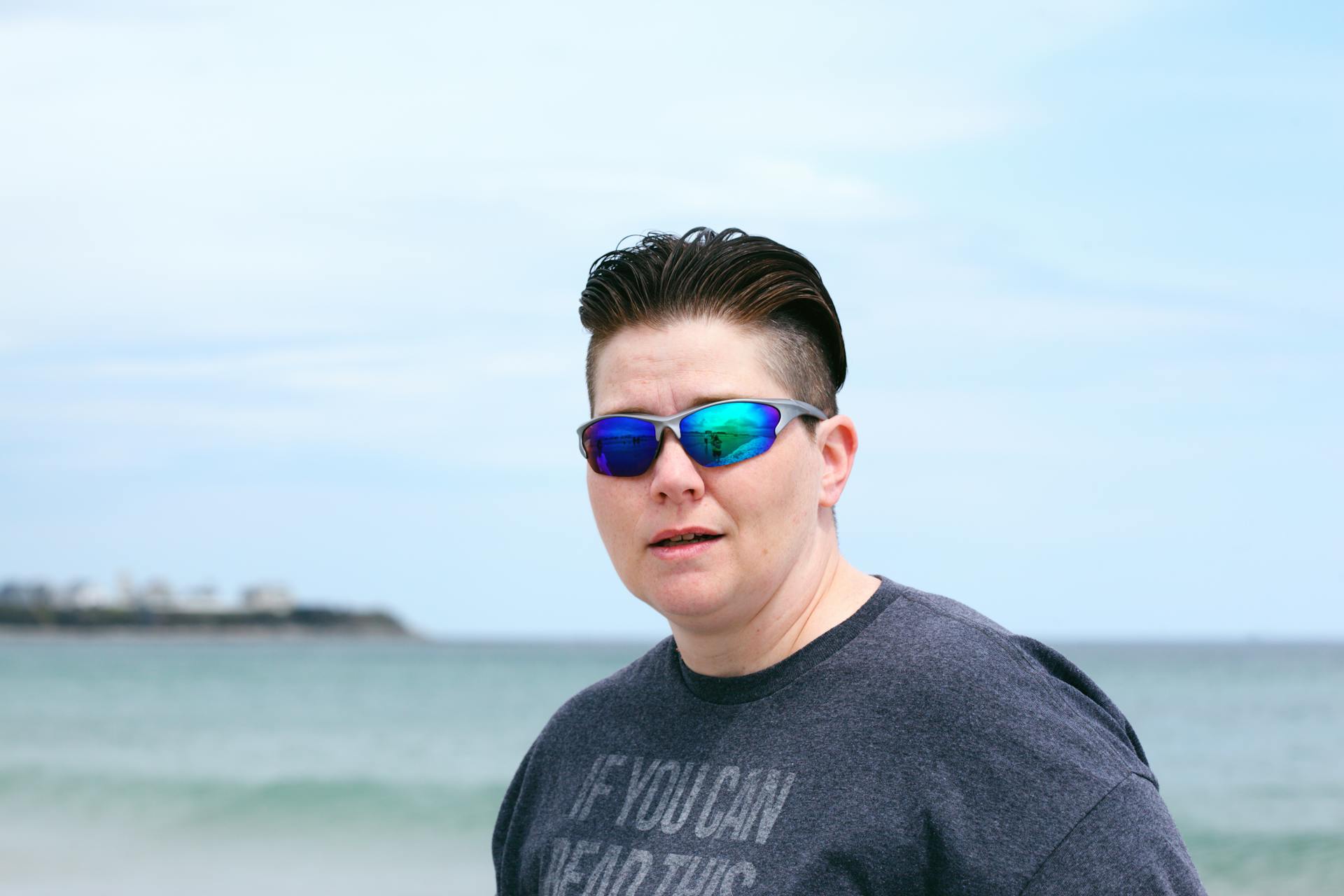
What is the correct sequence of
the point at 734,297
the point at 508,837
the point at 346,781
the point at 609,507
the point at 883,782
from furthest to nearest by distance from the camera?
1. the point at 346,781
2. the point at 508,837
3. the point at 609,507
4. the point at 734,297
5. the point at 883,782

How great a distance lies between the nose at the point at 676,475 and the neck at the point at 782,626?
204mm

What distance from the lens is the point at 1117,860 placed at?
166 cm

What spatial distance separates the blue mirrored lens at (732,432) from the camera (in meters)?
1.94

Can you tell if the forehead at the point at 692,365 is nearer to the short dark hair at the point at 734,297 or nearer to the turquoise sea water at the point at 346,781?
the short dark hair at the point at 734,297

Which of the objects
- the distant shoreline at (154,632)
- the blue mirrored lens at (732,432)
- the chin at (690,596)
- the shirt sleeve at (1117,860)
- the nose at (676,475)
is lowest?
the distant shoreline at (154,632)

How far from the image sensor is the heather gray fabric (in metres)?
1.69

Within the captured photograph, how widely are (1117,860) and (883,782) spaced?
12.5 inches

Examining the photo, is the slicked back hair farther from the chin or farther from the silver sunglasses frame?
the chin

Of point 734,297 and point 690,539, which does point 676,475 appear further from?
point 734,297

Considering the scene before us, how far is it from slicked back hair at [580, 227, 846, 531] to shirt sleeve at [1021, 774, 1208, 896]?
703 millimetres

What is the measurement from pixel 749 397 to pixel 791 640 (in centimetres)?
39

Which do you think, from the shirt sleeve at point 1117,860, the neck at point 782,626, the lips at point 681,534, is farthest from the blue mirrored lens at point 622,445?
the shirt sleeve at point 1117,860

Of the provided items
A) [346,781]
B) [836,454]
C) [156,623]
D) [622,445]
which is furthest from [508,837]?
[156,623]

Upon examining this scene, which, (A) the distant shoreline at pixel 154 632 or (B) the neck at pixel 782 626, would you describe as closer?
(B) the neck at pixel 782 626
